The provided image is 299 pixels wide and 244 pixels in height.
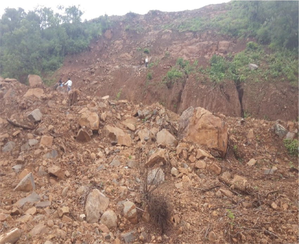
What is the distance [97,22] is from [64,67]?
7.33 metres

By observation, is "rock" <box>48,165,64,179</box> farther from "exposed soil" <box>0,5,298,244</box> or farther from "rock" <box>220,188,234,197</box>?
"rock" <box>220,188,234,197</box>

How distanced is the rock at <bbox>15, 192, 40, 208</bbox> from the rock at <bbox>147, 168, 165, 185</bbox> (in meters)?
2.18

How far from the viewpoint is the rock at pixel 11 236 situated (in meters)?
3.27

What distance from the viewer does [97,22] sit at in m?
22.2

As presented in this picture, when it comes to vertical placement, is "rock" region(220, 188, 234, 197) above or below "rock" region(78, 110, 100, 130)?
below

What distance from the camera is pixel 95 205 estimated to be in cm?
427

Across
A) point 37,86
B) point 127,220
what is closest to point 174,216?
point 127,220

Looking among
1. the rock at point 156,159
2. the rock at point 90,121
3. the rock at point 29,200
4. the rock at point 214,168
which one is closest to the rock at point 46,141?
the rock at point 90,121

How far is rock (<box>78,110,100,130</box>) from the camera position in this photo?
677 cm

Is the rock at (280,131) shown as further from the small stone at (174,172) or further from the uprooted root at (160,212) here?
the uprooted root at (160,212)

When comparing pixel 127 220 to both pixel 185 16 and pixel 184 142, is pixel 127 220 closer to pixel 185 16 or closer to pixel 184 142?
pixel 184 142

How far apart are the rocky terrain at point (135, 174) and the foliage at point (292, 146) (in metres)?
0.11

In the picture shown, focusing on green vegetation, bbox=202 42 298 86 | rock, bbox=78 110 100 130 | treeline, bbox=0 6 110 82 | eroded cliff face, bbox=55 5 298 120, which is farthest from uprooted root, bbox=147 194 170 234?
treeline, bbox=0 6 110 82

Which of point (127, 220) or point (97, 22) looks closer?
point (127, 220)
